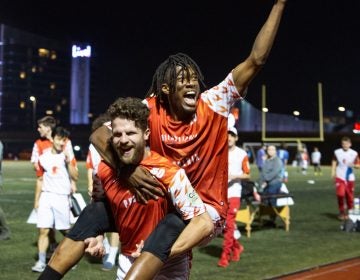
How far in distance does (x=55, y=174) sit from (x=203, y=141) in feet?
18.3

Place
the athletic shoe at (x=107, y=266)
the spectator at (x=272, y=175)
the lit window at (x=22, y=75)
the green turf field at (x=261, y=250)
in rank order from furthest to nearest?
the lit window at (x=22, y=75), the spectator at (x=272, y=175), the athletic shoe at (x=107, y=266), the green turf field at (x=261, y=250)

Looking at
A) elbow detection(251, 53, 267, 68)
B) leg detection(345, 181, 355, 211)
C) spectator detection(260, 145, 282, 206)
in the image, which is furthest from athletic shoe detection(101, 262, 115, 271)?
leg detection(345, 181, 355, 211)

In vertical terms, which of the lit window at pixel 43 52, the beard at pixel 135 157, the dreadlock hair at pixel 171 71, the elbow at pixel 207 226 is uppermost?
the lit window at pixel 43 52

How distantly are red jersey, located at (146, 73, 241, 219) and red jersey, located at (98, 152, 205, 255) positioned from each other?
24 cm

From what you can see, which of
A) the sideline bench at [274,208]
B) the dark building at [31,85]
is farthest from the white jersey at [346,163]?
the dark building at [31,85]

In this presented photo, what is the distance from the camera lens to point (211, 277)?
8.46 meters

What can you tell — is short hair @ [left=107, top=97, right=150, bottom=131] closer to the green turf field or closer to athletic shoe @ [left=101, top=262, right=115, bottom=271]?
the green turf field

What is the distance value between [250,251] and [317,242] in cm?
181

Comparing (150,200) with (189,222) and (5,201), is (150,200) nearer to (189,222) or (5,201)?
(189,222)

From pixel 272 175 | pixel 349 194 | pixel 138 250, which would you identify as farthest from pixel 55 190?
pixel 349 194

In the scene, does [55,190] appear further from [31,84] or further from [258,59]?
[31,84]

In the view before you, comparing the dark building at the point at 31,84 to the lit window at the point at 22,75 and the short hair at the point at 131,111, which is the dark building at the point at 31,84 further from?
the short hair at the point at 131,111

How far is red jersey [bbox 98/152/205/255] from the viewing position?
11.3 ft

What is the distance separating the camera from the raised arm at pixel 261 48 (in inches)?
150
